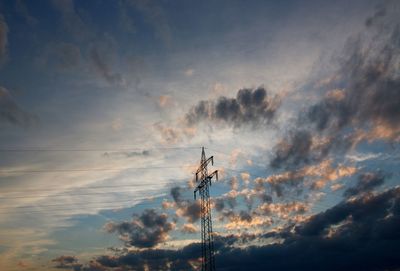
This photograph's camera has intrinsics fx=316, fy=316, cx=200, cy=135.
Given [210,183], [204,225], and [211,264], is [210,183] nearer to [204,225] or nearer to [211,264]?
[204,225]

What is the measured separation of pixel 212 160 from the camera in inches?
3871

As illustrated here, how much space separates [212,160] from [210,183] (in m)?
9.45

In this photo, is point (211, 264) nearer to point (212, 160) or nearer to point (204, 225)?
point (204, 225)

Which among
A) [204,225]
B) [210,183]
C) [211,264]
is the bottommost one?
[211,264]

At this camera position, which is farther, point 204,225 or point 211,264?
point 204,225

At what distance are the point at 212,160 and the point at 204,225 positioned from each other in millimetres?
20420

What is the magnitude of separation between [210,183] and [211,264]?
968 inches

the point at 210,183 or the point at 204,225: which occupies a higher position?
the point at 210,183

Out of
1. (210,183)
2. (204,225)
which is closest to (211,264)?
(204,225)

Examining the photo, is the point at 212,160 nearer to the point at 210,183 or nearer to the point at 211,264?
the point at 210,183

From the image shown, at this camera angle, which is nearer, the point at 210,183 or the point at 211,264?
the point at 211,264

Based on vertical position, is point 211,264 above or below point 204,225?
below

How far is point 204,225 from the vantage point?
9850 cm

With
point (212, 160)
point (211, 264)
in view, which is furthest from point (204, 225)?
point (212, 160)
